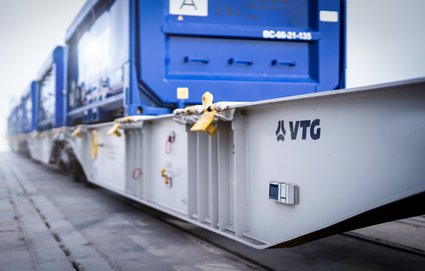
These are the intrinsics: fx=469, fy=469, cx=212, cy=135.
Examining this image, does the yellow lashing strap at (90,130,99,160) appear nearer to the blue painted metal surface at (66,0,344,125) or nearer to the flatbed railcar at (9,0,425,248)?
the flatbed railcar at (9,0,425,248)

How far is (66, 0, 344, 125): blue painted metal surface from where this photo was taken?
5414 millimetres

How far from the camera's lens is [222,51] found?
567 cm

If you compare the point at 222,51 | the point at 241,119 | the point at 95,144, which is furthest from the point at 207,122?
the point at 95,144

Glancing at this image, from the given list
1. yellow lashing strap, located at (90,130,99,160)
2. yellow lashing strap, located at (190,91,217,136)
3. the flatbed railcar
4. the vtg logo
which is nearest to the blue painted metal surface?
the flatbed railcar

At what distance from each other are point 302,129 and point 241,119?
653mm

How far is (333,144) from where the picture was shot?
2605mm

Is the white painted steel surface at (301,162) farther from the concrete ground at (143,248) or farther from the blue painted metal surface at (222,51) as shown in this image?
the blue painted metal surface at (222,51)

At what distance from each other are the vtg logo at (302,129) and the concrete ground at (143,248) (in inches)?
42.2

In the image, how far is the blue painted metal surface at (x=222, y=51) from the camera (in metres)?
5.41

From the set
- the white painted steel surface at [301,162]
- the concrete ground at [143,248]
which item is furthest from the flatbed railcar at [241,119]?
the concrete ground at [143,248]

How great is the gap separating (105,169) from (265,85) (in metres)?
2.85

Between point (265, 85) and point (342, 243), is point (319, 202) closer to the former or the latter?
point (342, 243)

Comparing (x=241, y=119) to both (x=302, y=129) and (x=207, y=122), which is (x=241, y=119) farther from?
(x=302, y=129)

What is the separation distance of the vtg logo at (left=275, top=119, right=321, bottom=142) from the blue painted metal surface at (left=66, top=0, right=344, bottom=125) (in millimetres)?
2658
